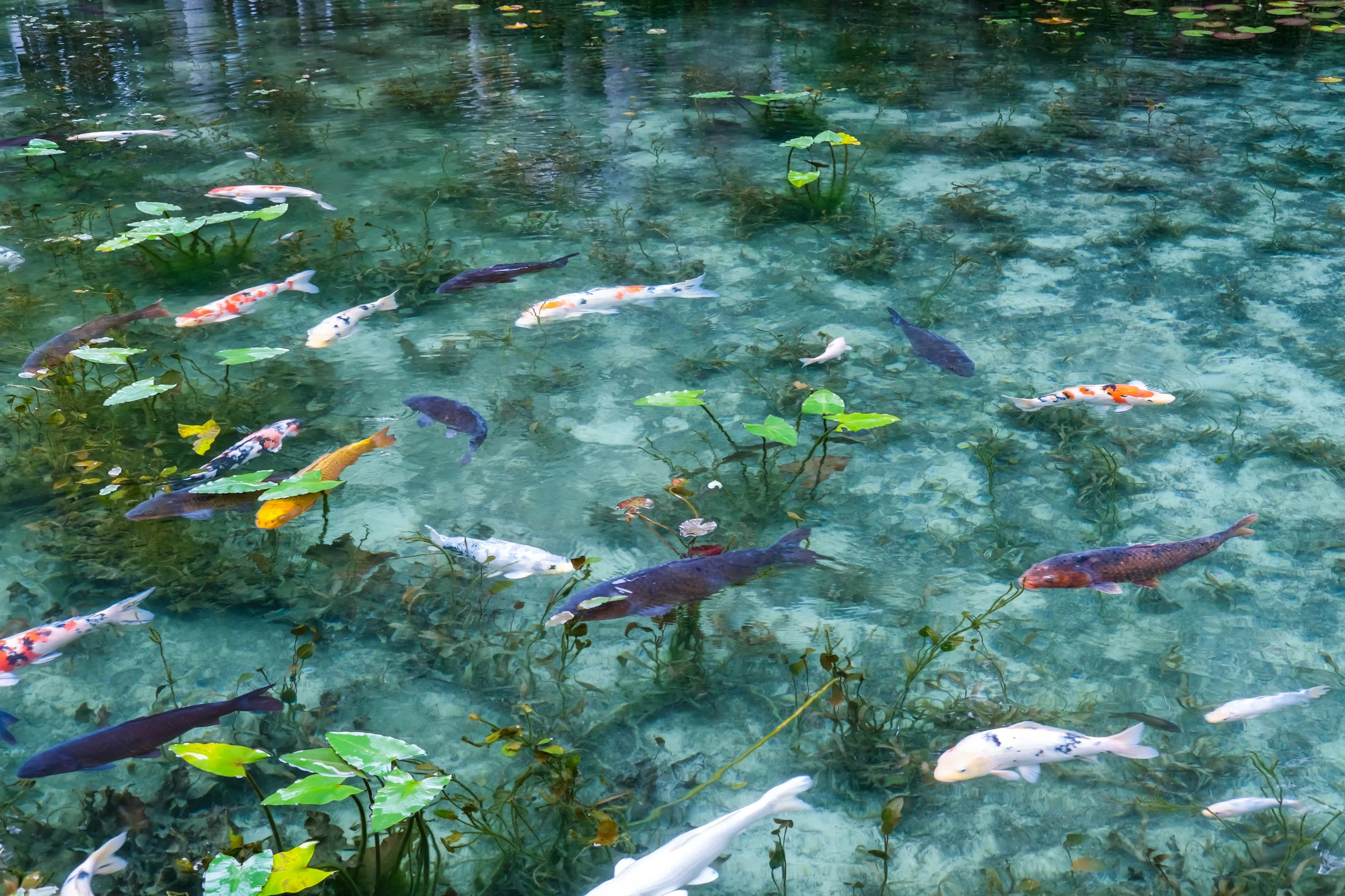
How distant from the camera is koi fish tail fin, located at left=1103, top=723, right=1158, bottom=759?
243 centimetres

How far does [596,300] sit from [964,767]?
2990mm

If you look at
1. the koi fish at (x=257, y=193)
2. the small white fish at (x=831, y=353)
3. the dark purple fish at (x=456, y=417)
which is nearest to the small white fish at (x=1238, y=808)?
the small white fish at (x=831, y=353)

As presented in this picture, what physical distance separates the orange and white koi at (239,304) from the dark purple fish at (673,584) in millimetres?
2798

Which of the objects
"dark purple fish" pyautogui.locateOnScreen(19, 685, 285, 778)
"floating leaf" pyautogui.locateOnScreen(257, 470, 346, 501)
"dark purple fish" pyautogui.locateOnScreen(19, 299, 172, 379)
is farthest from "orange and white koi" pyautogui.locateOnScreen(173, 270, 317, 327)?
"dark purple fish" pyautogui.locateOnScreen(19, 685, 285, 778)

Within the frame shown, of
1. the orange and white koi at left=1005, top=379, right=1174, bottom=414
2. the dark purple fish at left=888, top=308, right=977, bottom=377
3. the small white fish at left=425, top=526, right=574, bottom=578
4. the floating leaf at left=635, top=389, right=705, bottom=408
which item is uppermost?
the floating leaf at left=635, top=389, right=705, bottom=408

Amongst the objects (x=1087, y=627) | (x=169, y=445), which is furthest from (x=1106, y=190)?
(x=169, y=445)

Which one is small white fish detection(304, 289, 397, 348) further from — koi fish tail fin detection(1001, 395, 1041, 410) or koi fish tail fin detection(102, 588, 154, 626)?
koi fish tail fin detection(1001, 395, 1041, 410)

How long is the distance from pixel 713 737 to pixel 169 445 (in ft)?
8.91

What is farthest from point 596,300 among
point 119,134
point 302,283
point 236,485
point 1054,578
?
point 119,134

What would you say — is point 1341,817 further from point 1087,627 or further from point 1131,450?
point 1131,450

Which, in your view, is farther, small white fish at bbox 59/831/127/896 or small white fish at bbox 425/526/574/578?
small white fish at bbox 425/526/574/578

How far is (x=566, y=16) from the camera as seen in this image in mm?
11258

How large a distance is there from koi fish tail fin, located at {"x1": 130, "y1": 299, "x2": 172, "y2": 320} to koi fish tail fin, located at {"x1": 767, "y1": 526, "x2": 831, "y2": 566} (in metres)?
3.52

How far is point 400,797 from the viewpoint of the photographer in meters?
1.93
